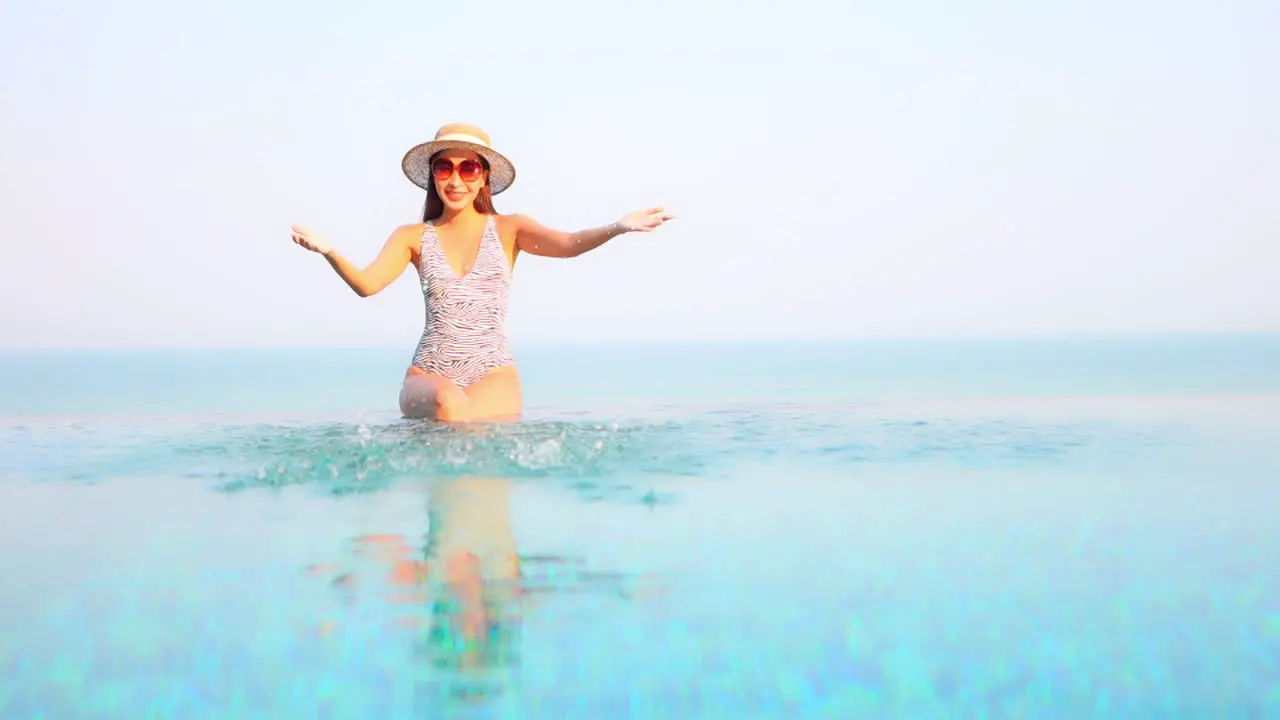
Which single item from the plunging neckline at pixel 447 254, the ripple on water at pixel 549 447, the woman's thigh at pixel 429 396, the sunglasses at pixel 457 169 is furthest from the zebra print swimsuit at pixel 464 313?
the ripple on water at pixel 549 447

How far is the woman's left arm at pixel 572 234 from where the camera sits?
21.2 ft

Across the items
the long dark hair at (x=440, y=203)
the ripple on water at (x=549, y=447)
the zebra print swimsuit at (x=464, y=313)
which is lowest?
the ripple on water at (x=549, y=447)

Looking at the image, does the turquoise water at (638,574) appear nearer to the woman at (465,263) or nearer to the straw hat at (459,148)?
the woman at (465,263)

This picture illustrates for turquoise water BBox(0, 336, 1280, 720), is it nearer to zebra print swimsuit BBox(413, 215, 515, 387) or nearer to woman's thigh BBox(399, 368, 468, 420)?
woman's thigh BBox(399, 368, 468, 420)

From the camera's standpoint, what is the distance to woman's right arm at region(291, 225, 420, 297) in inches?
242

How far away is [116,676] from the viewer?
249 cm

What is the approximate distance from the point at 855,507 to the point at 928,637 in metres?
1.91

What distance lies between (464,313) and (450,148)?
98 cm

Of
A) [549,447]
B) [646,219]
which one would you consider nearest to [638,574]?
[549,447]

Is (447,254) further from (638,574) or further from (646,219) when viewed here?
(638,574)

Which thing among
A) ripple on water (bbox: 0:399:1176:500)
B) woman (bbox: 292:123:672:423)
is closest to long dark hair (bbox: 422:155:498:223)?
woman (bbox: 292:123:672:423)

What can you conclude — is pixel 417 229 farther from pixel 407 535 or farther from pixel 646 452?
pixel 407 535

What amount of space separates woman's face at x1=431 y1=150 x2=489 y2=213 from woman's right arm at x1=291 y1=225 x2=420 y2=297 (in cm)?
30

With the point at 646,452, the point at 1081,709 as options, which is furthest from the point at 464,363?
the point at 1081,709
